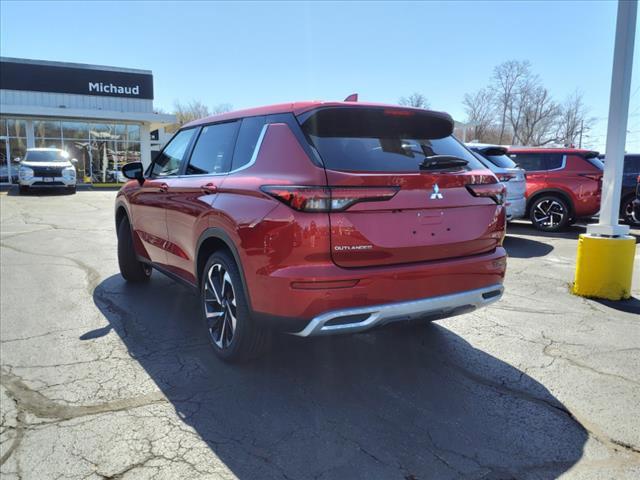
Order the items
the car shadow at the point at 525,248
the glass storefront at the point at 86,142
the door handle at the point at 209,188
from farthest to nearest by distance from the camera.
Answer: the glass storefront at the point at 86,142 → the car shadow at the point at 525,248 → the door handle at the point at 209,188

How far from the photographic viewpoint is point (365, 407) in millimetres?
3117

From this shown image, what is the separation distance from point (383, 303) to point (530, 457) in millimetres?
1102

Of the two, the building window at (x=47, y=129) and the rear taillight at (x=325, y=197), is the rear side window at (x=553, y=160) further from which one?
the building window at (x=47, y=129)

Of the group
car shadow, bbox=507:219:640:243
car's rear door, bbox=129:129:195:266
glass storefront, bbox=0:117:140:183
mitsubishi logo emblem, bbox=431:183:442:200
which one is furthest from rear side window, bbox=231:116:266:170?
glass storefront, bbox=0:117:140:183

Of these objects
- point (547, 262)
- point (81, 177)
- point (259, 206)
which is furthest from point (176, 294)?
point (81, 177)

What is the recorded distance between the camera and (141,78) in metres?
29.6

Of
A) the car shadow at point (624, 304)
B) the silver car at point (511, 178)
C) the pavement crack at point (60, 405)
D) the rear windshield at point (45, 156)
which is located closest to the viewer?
the pavement crack at point (60, 405)

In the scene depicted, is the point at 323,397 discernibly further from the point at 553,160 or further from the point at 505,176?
the point at 553,160

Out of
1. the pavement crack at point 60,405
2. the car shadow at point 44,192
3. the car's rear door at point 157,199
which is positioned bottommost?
the pavement crack at point 60,405

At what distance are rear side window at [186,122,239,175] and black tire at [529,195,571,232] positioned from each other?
862cm

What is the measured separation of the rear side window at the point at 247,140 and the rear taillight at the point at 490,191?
58.8 inches

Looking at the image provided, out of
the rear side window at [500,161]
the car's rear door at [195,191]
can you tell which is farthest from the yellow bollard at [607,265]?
the rear side window at [500,161]

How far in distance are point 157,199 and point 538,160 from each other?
8863 millimetres

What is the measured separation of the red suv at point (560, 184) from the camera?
10422 mm
